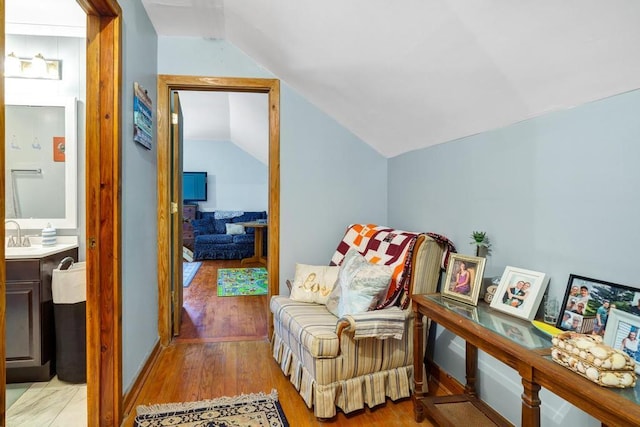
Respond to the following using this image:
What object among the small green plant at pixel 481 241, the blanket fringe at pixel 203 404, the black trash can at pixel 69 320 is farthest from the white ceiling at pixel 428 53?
the blanket fringe at pixel 203 404

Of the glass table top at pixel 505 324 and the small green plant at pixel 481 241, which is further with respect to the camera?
the small green plant at pixel 481 241

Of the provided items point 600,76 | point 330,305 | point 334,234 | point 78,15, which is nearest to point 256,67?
point 78,15

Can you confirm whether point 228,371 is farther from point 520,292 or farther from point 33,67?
point 33,67

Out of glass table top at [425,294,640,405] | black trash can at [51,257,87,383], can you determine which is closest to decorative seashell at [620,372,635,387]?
glass table top at [425,294,640,405]

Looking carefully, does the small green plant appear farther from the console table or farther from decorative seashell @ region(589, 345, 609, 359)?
decorative seashell @ region(589, 345, 609, 359)

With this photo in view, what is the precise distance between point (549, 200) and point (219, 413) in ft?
6.05

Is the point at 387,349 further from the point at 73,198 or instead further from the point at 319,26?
the point at 73,198

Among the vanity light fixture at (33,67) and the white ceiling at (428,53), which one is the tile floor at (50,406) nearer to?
the vanity light fixture at (33,67)

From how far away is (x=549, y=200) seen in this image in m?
1.38

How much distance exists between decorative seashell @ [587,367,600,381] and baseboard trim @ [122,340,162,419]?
1.97m

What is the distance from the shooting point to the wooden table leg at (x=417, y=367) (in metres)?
1.72

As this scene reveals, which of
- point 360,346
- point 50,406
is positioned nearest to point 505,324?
point 360,346

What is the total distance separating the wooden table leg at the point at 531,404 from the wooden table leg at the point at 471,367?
2.31ft

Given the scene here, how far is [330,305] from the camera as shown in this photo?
6.82 feet
